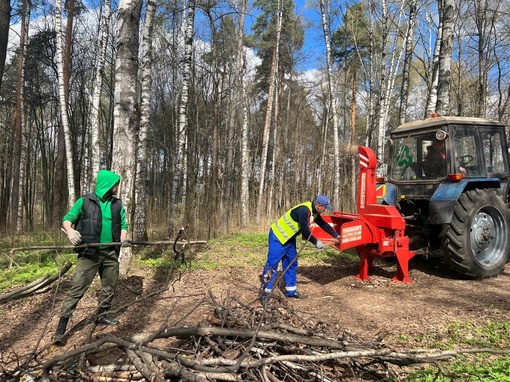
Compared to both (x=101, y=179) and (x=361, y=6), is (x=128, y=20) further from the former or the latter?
(x=361, y=6)

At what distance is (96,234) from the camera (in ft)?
12.5

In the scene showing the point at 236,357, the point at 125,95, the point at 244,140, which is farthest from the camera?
the point at 244,140

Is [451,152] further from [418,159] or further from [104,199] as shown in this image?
[104,199]

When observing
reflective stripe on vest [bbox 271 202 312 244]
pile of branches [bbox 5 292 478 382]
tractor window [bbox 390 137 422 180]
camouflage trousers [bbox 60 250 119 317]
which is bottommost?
pile of branches [bbox 5 292 478 382]

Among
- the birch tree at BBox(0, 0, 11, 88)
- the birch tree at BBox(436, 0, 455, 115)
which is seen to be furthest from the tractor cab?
the birch tree at BBox(0, 0, 11, 88)

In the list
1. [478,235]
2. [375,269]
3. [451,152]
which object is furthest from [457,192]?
[375,269]

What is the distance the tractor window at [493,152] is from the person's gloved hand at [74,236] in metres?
6.11

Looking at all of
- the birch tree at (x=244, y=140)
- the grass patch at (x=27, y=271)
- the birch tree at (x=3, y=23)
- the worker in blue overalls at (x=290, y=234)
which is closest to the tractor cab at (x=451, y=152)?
the worker in blue overalls at (x=290, y=234)

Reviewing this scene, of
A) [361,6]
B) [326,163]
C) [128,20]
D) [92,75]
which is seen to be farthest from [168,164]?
[128,20]

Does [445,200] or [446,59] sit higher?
[446,59]

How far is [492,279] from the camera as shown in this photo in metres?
5.66

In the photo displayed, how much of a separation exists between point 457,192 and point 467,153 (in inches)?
39.4

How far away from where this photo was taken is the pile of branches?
7.67 ft

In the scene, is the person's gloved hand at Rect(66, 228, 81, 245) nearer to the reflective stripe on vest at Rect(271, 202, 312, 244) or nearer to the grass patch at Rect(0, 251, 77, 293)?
the grass patch at Rect(0, 251, 77, 293)
